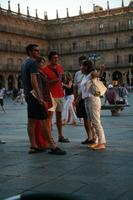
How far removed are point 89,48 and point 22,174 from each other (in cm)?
6858

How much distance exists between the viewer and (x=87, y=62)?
24.7ft

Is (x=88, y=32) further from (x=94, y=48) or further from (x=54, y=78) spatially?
(x=54, y=78)

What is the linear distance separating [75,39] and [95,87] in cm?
6760

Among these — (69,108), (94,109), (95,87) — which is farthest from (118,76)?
(94,109)

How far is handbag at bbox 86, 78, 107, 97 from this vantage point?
7.38m

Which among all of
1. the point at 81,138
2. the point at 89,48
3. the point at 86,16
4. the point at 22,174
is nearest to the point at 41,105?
the point at 22,174

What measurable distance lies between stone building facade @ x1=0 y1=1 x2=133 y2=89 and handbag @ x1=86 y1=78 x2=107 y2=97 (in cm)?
5876

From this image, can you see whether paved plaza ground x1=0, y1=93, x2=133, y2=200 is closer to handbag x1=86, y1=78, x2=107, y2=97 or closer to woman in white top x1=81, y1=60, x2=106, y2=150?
woman in white top x1=81, y1=60, x2=106, y2=150

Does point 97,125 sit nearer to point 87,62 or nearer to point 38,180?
→ point 87,62

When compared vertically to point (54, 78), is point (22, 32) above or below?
above

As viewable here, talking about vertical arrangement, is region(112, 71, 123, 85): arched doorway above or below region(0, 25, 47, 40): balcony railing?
below

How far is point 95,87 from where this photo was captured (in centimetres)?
740

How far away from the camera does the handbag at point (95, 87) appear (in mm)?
7375

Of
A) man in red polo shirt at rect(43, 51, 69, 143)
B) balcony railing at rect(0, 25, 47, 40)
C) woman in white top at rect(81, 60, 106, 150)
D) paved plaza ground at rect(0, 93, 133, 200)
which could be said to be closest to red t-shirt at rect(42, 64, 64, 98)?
man in red polo shirt at rect(43, 51, 69, 143)
